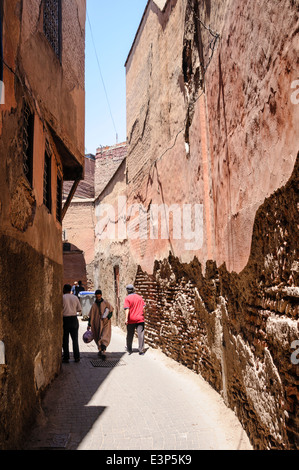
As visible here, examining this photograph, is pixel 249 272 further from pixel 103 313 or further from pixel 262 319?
pixel 103 313

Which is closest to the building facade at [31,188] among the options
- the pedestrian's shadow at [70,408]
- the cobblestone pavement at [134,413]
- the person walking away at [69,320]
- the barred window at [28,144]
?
the barred window at [28,144]

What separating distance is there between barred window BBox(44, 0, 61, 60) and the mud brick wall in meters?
3.90

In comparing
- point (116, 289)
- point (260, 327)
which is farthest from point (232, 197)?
point (116, 289)

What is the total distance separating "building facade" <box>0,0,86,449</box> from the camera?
10.3ft

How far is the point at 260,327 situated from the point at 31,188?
8.82 ft

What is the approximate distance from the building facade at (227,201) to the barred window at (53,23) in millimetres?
2071

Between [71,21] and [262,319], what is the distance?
21.6ft

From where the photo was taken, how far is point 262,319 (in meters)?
3.12

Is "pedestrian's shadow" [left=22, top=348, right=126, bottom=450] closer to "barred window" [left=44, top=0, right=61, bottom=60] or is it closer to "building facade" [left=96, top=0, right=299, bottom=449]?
"building facade" [left=96, top=0, right=299, bottom=449]

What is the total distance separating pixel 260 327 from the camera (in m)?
3.18

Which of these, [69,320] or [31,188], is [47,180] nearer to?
[31,188]

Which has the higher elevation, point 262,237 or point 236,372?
point 262,237

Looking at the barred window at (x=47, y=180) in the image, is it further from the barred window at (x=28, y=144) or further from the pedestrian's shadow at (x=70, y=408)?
the pedestrian's shadow at (x=70, y=408)

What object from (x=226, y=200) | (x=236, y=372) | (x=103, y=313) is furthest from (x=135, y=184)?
(x=236, y=372)
